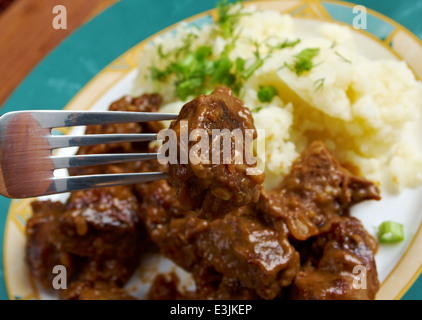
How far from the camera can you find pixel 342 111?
3820mm

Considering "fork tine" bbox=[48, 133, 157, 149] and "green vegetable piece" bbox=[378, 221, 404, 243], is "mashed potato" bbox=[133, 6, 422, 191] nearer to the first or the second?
"green vegetable piece" bbox=[378, 221, 404, 243]

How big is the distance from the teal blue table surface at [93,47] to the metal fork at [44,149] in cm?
254

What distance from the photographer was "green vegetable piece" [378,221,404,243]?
3.52m

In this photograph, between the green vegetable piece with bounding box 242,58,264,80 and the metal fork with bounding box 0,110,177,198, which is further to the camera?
the green vegetable piece with bounding box 242,58,264,80

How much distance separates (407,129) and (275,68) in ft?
4.67

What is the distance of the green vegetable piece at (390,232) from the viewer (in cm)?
352

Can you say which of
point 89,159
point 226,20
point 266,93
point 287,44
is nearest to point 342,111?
point 266,93

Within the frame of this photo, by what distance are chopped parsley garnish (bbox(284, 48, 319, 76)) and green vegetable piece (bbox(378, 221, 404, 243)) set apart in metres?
1.47

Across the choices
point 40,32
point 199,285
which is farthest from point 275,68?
point 40,32

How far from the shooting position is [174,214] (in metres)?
3.75

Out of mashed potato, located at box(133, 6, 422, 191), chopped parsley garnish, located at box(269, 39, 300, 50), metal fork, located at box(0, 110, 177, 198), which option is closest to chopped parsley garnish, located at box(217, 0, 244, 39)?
mashed potato, located at box(133, 6, 422, 191)

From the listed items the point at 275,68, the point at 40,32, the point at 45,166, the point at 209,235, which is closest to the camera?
the point at 45,166

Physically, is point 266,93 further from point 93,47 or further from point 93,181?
point 93,47
